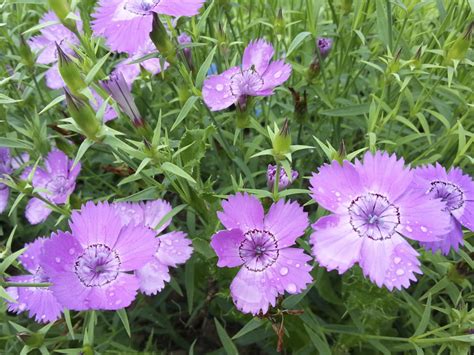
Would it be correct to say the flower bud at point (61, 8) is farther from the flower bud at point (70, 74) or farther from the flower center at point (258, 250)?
the flower center at point (258, 250)

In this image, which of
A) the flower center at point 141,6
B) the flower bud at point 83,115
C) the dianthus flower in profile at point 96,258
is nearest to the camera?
the flower bud at point 83,115

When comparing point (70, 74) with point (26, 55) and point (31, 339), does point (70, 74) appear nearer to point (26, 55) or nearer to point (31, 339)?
point (26, 55)

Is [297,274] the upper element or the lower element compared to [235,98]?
lower

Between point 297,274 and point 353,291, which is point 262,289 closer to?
point 297,274

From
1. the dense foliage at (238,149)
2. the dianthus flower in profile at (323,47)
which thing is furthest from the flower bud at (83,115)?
the dianthus flower in profile at (323,47)

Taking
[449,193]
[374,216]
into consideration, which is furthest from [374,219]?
[449,193]

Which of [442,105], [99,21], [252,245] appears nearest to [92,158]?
[99,21]

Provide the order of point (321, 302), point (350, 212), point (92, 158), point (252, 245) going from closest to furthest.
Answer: point (350, 212)
point (252, 245)
point (321, 302)
point (92, 158)
